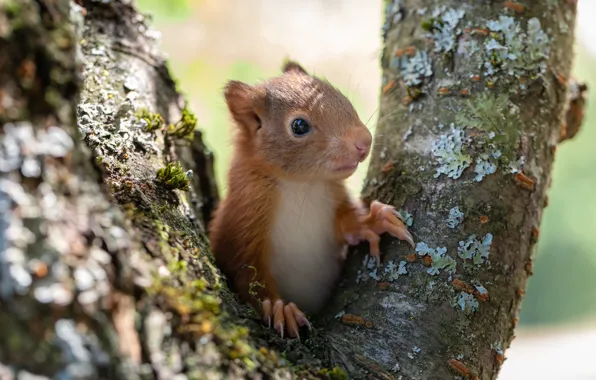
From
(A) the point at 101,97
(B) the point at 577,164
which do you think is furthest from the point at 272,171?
(B) the point at 577,164

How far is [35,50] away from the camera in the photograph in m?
1.32

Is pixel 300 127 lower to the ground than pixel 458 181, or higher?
higher

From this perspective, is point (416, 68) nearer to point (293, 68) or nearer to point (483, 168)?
point (483, 168)

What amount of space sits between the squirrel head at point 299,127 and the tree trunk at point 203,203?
0.65 feet

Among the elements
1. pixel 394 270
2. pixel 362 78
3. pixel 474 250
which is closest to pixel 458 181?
pixel 474 250

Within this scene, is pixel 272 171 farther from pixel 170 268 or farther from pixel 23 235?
pixel 23 235

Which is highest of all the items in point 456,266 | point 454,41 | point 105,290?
point 454,41

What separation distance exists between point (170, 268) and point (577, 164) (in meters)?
6.33

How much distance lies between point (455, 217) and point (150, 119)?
4.48 feet

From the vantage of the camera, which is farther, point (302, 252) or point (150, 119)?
point (302, 252)

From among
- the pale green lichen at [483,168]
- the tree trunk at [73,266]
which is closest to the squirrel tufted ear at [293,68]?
the pale green lichen at [483,168]

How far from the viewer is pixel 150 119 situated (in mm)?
2590

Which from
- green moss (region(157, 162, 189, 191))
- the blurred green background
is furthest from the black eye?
the blurred green background

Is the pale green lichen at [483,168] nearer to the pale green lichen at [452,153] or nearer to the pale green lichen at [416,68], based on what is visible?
the pale green lichen at [452,153]
